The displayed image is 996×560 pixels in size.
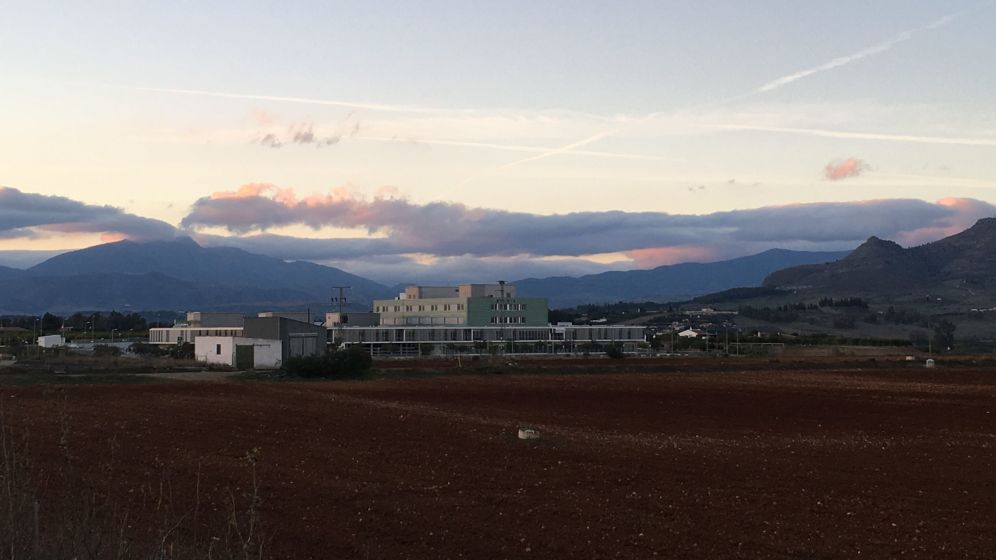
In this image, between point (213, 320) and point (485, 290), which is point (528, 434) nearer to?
point (485, 290)

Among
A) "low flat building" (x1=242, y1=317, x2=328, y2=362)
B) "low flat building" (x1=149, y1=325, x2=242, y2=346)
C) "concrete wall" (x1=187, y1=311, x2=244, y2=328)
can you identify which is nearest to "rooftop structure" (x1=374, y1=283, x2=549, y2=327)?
"concrete wall" (x1=187, y1=311, x2=244, y2=328)

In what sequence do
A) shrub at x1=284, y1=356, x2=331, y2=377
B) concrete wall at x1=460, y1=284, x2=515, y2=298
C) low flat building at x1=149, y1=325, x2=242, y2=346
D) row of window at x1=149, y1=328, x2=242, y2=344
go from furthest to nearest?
concrete wall at x1=460, y1=284, x2=515, y2=298 → row of window at x1=149, y1=328, x2=242, y2=344 → low flat building at x1=149, y1=325, x2=242, y2=346 → shrub at x1=284, y1=356, x2=331, y2=377

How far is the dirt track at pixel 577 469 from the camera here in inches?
567

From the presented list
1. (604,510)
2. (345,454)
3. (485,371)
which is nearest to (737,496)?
(604,510)

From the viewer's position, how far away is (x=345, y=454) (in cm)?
2348

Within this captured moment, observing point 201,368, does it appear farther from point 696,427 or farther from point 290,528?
point 290,528

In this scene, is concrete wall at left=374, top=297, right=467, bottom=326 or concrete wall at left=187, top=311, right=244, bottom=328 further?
concrete wall at left=187, top=311, right=244, bottom=328

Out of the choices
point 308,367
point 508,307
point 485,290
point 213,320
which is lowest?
point 308,367

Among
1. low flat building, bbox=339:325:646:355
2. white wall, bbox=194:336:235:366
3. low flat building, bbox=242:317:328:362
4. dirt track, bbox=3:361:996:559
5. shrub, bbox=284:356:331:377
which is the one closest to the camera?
dirt track, bbox=3:361:996:559

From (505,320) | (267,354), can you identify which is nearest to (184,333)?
(505,320)

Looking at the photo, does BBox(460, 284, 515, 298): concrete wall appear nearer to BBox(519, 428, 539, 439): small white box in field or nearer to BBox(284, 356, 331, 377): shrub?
BBox(284, 356, 331, 377): shrub

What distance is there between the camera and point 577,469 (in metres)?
21.4

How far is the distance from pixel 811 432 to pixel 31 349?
3373 inches

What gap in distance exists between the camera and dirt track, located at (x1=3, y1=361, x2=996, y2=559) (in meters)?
14.4
